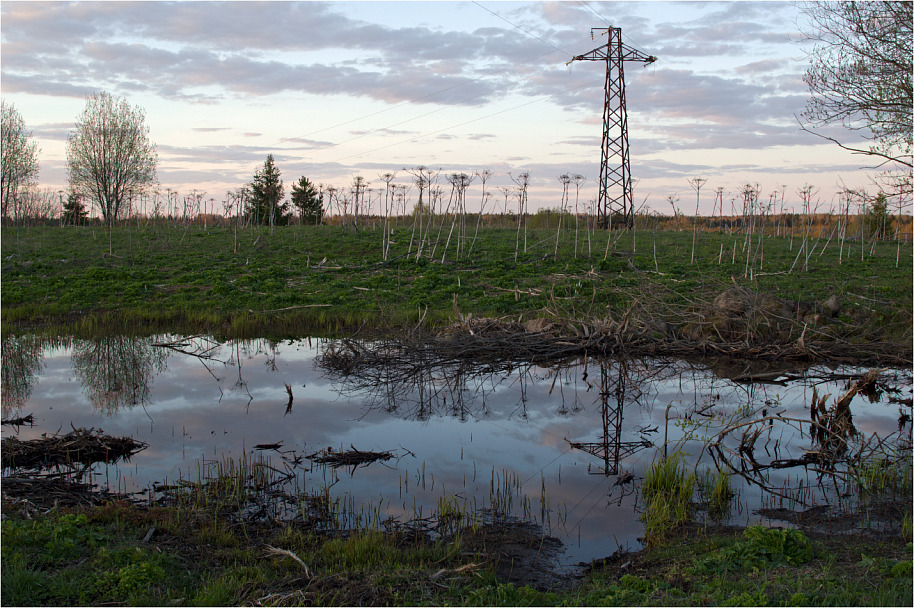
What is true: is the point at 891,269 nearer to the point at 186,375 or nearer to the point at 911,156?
the point at 911,156

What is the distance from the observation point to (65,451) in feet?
22.0

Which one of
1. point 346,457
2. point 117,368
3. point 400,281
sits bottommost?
point 346,457

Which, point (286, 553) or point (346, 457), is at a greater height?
point (286, 553)

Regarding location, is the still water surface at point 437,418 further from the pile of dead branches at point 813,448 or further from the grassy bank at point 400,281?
the grassy bank at point 400,281

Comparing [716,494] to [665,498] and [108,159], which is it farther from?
[108,159]

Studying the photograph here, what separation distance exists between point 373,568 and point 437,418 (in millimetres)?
4533

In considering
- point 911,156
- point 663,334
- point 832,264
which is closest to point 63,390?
point 663,334

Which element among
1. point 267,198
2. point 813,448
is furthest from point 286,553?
point 267,198

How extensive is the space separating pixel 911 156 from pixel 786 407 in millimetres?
6783

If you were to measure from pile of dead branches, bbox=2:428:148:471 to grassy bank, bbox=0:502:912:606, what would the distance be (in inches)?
65.4

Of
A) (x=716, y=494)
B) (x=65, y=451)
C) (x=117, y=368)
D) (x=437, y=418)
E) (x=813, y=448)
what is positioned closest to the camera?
(x=716, y=494)

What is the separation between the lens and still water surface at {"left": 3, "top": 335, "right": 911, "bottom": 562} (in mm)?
5992

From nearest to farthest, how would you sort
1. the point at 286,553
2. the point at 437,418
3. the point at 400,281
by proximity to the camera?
the point at 286,553, the point at 437,418, the point at 400,281

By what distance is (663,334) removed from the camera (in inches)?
512
